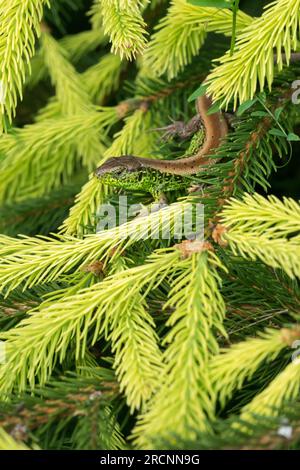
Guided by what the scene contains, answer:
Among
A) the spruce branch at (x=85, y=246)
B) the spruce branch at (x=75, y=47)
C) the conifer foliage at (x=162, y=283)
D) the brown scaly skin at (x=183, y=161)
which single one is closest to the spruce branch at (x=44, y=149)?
the conifer foliage at (x=162, y=283)

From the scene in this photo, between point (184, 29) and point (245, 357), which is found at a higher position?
point (184, 29)

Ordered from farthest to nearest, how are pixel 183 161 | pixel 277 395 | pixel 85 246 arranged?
1. pixel 183 161
2. pixel 85 246
3. pixel 277 395

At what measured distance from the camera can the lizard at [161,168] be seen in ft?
9.06

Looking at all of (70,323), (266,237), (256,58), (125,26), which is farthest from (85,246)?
(256,58)

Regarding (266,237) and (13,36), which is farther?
(13,36)

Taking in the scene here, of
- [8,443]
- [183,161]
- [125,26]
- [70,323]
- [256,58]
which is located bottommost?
[8,443]

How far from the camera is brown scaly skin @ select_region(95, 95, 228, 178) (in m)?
2.78

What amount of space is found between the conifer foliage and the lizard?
5 centimetres

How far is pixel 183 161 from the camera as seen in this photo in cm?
284

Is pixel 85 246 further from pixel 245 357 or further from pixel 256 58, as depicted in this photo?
pixel 256 58

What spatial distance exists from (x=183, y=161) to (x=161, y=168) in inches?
6.2

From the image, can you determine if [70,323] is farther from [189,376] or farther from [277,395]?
[277,395]

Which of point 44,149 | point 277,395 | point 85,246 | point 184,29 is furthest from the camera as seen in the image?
point 44,149
